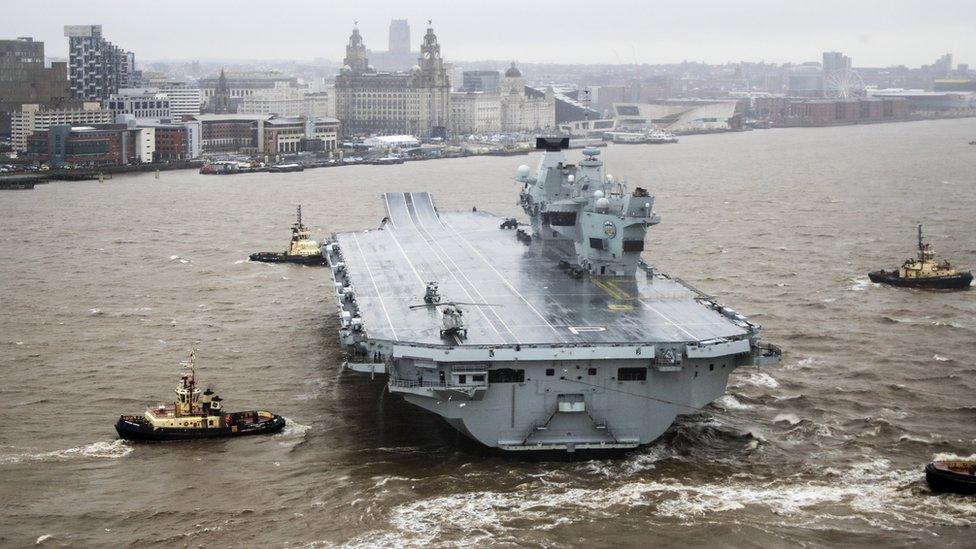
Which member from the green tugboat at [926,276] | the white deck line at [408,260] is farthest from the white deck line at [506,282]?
the green tugboat at [926,276]

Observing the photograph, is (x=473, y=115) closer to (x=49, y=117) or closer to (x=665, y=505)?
(x=49, y=117)

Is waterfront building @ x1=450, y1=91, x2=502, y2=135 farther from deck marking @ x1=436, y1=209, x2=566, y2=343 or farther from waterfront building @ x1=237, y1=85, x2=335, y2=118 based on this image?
deck marking @ x1=436, y1=209, x2=566, y2=343

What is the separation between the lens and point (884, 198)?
70.1 meters

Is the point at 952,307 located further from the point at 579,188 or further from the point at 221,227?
the point at 221,227

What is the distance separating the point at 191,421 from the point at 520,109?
12800 cm

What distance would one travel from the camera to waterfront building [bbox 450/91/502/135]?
477ft

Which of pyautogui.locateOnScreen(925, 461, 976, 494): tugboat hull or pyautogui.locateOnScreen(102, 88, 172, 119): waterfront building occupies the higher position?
pyautogui.locateOnScreen(102, 88, 172, 119): waterfront building

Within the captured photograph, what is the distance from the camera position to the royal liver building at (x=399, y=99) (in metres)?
143

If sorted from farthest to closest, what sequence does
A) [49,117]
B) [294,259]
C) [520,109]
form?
1. [520,109]
2. [49,117]
3. [294,259]

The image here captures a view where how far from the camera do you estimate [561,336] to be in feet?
82.4

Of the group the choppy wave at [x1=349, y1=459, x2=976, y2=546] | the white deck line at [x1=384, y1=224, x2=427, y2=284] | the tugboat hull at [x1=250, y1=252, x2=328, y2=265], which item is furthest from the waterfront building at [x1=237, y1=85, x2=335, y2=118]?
the choppy wave at [x1=349, y1=459, x2=976, y2=546]

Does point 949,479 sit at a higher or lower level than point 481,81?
lower

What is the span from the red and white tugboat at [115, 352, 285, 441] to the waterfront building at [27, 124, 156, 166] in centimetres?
7287

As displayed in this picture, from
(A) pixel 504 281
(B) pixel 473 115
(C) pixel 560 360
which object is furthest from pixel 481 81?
(C) pixel 560 360
